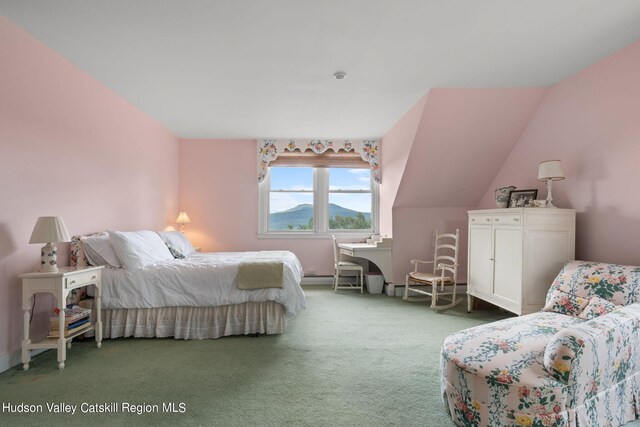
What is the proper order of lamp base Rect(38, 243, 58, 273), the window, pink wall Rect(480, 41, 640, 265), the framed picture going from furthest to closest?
the window
the framed picture
pink wall Rect(480, 41, 640, 265)
lamp base Rect(38, 243, 58, 273)

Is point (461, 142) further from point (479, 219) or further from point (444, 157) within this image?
point (479, 219)

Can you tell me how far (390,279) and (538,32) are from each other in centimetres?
344

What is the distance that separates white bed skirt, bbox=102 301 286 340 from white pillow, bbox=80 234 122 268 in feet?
1.53

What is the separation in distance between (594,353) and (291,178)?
466 cm

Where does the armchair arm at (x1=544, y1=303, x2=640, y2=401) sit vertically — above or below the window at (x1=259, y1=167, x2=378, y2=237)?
below

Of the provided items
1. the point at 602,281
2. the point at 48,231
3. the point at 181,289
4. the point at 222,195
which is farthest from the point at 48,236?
the point at 602,281

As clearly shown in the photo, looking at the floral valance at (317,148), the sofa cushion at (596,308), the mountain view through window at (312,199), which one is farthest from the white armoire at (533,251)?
the mountain view through window at (312,199)

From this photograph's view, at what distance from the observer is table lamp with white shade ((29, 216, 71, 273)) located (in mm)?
2370

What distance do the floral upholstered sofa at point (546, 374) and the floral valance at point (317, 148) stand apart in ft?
12.3

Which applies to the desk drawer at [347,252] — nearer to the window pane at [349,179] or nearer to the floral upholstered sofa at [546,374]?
the window pane at [349,179]

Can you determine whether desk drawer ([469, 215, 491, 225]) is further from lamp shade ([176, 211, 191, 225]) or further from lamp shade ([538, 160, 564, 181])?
lamp shade ([176, 211, 191, 225])

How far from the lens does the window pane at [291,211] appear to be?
222 inches

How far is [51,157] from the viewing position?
2736mm

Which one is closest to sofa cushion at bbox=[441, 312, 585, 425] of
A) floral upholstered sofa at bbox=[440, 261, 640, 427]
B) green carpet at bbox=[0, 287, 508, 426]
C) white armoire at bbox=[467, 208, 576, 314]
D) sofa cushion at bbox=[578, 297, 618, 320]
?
floral upholstered sofa at bbox=[440, 261, 640, 427]
